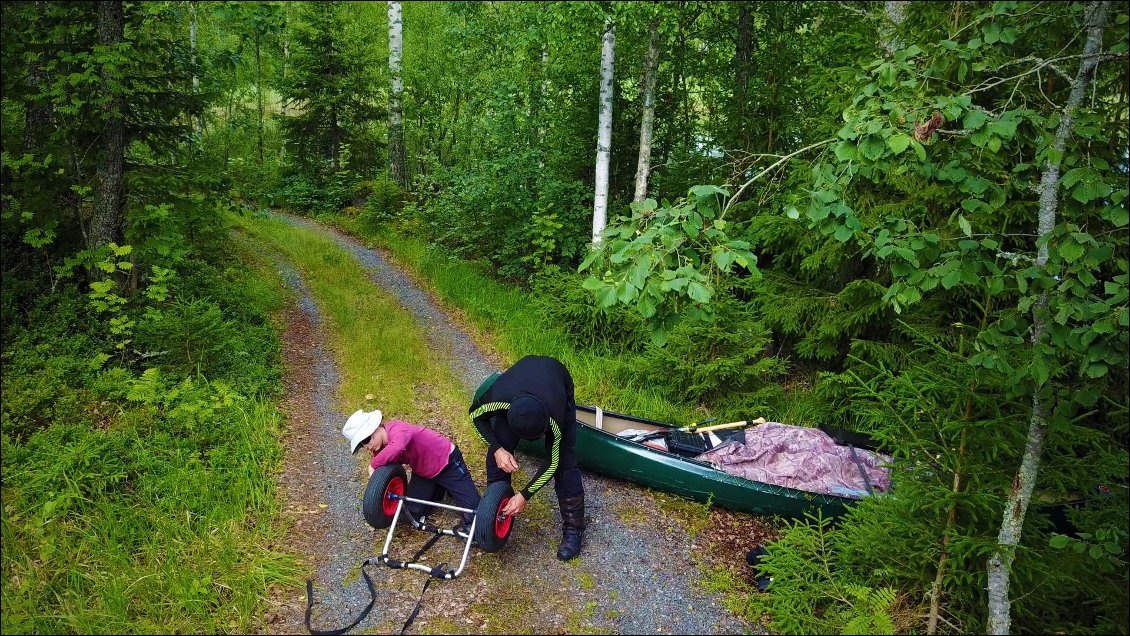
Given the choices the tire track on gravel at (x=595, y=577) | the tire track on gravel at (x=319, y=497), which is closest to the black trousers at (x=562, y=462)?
the tire track on gravel at (x=595, y=577)

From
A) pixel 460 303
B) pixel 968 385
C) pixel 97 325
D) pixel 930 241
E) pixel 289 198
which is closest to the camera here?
pixel 930 241

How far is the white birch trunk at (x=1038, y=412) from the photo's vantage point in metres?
3.06

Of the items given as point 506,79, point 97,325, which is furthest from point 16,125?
point 506,79

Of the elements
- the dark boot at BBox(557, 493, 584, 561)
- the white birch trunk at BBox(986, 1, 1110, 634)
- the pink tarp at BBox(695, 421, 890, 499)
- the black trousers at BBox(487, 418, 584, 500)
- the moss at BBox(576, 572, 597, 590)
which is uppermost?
the white birch trunk at BBox(986, 1, 1110, 634)

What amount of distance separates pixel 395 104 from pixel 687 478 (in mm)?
14112

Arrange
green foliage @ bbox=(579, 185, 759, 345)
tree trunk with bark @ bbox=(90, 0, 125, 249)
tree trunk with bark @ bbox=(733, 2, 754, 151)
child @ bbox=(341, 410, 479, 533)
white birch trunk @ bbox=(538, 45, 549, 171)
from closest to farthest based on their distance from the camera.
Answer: green foliage @ bbox=(579, 185, 759, 345) < child @ bbox=(341, 410, 479, 533) < tree trunk with bark @ bbox=(90, 0, 125, 249) < tree trunk with bark @ bbox=(733, 2, 754, 151) < white birch trunk @ bbox=(538, 45, 549, 171)

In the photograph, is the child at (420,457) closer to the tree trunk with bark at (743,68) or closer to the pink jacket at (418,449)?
the pink jacket at (418,449)

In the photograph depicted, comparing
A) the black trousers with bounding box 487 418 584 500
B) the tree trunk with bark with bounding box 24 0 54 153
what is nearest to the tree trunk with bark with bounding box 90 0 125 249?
the tree trunk with bark with bounding box 24 0 54 153

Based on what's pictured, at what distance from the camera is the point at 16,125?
7812 millimetres

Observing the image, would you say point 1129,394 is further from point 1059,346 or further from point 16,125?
point 16,125

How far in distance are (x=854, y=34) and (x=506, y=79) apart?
6.68 m

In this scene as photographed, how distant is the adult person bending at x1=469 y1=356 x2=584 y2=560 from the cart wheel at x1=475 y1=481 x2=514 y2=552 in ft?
0.34

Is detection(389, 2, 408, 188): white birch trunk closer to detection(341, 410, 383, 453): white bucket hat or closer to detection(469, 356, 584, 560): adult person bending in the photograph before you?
detection(341, 410, 383, 453): white bucket hat

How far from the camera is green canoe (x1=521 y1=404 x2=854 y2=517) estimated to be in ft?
18.6
